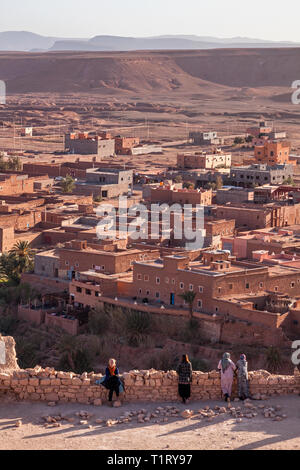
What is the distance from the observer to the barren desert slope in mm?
131375

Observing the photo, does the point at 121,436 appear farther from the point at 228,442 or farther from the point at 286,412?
the point at 286,412

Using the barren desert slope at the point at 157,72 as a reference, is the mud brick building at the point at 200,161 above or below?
below

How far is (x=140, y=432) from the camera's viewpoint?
805 cm

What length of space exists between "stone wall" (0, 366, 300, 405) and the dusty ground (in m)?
0.13

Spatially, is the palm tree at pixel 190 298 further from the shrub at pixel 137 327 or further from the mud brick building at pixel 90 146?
the mud brick building at pixel 90 146

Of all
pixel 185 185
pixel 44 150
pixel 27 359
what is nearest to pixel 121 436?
pixel 27 359

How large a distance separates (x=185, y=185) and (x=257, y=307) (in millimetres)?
21212

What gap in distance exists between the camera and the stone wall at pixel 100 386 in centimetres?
873

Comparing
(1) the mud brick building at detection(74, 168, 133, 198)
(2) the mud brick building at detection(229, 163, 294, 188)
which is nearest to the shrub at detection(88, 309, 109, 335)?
(1) the mud brick building at detection(74, 168, 133, 198)

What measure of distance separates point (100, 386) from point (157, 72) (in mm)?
131410

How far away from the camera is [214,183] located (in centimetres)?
3981

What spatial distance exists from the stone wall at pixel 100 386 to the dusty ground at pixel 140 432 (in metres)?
0.13

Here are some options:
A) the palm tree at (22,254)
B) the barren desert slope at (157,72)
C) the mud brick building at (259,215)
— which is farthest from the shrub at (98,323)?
the barren desert slope at (157,72)

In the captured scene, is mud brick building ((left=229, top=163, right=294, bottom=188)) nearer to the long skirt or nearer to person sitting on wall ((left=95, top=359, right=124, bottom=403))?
the long skirt
